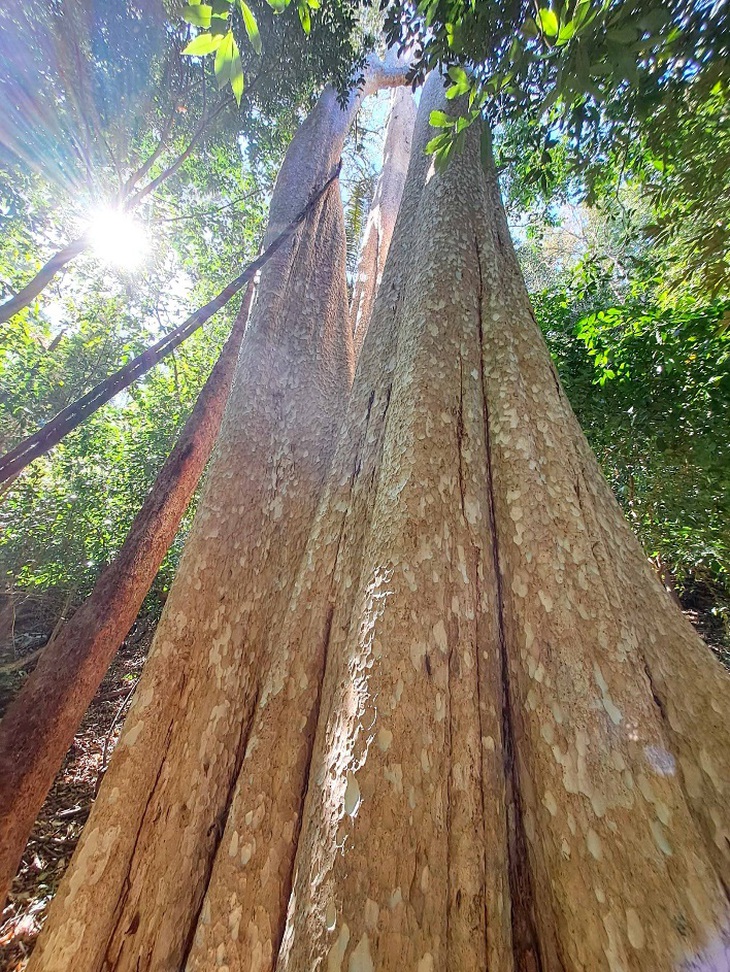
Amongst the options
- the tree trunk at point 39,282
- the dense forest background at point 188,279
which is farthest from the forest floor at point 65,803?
the tree trunk at point 39,282

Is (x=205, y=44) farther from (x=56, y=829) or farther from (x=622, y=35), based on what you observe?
(x=56, y=829)

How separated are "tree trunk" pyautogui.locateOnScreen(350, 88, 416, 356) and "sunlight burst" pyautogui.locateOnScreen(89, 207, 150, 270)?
2.35 m

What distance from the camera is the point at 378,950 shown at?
70 cm

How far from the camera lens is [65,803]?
3.07 m

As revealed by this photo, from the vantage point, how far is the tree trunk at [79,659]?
150cm

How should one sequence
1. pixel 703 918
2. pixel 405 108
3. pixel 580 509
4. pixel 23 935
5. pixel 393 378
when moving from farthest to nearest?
pixel 405 108 → pixel 23 935 → pixel 393 378 → pixel 580 509 → pixel 703 918

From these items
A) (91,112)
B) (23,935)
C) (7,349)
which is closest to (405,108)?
(91,112)

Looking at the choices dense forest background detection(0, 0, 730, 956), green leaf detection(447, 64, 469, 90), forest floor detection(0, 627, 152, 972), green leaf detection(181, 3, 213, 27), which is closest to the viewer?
green leaf detection(181, 3, 213, 27)

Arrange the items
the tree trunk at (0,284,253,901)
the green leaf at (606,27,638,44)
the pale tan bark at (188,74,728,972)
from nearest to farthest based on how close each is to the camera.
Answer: the pale tan bark at (188,74,728,972), the green leaf at (606,27,638,44), the tree trunk at (0,284,253,901)

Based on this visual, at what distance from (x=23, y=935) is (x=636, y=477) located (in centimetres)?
407

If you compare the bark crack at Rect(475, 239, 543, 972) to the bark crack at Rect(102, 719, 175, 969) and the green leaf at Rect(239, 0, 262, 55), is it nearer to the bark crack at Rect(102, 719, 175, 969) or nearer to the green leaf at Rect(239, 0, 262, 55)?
the bark crack at Rect(102, 719, 175, 969)

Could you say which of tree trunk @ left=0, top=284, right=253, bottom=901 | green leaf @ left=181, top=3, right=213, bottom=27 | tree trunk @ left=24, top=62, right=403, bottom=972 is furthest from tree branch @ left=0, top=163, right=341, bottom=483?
green leaf @ left=181, top=3, right=213, bottom=27

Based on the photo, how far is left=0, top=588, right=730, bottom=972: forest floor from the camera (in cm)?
220

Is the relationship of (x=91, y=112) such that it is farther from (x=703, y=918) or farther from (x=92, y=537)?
(x=703, y=918)
